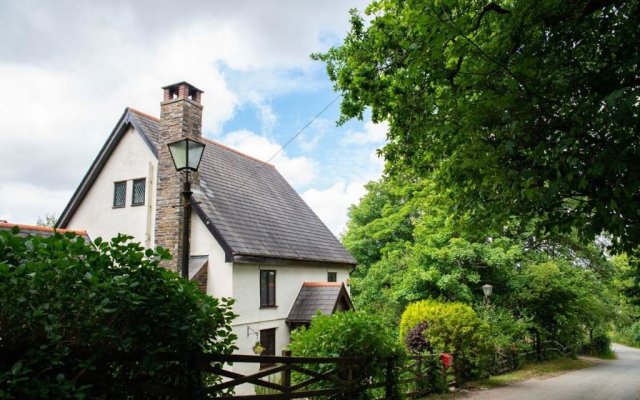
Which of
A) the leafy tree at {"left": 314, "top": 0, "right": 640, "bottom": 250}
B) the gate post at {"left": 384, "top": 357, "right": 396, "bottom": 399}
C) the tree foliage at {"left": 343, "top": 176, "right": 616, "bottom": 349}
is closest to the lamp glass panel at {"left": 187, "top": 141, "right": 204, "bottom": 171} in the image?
the leafy tree at {"left": 314, "top": 0, "right": 640, "bottom": 250}

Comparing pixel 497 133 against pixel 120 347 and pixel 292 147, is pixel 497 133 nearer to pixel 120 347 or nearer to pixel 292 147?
pixel 120 347

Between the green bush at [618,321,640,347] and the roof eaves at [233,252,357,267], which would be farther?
the green bush at [618,321,640,347]

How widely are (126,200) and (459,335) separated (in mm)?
13110

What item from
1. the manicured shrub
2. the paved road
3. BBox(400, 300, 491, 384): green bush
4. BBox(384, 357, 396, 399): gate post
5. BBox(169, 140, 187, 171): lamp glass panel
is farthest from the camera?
the manicured shrub

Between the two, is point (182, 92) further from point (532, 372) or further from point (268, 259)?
point (532, 372)

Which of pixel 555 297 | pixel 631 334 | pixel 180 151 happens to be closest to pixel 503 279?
pixel 555 297

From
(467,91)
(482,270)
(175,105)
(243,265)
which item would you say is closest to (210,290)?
(243,265)

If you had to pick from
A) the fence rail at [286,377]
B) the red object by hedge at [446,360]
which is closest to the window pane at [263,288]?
the fence rail at [286,377]

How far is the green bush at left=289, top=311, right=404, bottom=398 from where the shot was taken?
846cm

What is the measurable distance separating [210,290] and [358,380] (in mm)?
7786

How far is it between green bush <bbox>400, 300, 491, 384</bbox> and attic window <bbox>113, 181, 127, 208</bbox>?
12.0m

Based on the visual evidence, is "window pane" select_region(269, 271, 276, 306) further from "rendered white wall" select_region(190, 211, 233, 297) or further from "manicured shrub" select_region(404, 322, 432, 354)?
"manicured shrub" select_region(404, 322, 432, 354)

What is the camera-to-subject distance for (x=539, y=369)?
1952 cm

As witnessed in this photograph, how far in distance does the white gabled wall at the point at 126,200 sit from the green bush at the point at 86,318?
12169 millimetres
